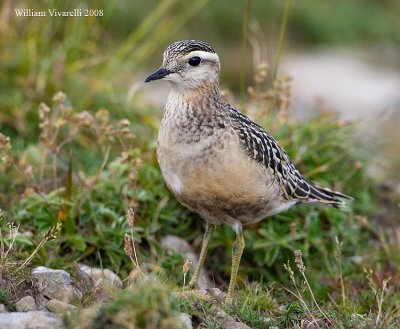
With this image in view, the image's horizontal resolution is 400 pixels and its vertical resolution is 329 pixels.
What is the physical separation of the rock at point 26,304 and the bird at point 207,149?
4.44 ft

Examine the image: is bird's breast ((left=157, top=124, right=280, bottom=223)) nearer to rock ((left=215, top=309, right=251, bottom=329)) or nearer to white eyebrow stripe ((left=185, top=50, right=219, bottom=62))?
white eyebrow stripe ((left=185, top=50, right=219, bottom=62))

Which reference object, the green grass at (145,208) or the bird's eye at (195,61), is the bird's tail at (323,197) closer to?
the green grass at (145,208)

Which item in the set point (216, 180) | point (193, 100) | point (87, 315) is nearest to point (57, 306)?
point (87, 315)

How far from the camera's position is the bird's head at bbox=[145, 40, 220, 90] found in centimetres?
465

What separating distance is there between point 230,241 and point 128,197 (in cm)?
106

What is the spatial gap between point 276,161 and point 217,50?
24.7 feet

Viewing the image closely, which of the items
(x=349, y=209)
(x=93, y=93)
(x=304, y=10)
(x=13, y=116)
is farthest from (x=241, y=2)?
(x=349, y=209)

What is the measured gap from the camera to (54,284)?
4199mm

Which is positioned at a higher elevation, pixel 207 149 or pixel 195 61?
pixel 195 61

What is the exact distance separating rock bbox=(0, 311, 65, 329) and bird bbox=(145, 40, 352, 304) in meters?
1.41

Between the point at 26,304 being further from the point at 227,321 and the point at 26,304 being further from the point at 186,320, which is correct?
the point at 227,321

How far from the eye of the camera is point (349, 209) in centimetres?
593

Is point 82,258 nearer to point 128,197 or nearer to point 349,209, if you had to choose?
point 128,197

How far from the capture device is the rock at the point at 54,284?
4145mm
